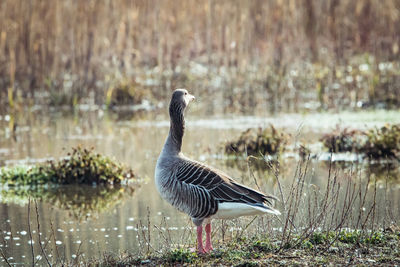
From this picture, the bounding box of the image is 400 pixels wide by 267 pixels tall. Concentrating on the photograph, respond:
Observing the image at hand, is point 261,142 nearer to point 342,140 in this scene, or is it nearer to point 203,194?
point 342,140

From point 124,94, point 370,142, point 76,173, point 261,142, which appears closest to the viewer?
point 76,173

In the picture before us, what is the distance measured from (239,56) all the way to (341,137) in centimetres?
1076

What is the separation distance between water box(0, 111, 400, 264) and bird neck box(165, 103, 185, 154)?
896 mm

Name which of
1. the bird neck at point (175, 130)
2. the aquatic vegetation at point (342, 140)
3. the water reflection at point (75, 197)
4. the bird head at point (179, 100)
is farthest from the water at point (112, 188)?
the bird head at point (179, 100)

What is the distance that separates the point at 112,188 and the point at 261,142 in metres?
3.91

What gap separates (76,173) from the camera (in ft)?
45.5

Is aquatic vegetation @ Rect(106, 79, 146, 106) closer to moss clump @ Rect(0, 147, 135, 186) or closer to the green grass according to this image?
moss clump @ Rect(0, 147, 135, 186)

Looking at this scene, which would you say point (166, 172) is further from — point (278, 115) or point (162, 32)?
point (162, 32)

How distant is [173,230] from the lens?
33.9 ft

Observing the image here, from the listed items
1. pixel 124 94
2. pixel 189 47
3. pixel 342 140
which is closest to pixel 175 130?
pixel 342 140

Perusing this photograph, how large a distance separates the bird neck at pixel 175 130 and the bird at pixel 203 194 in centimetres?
17

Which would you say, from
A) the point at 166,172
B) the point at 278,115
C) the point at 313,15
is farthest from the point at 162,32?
the point at 166,172

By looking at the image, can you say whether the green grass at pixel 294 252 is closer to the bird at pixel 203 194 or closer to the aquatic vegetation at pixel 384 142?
the bird at pixel 203 194

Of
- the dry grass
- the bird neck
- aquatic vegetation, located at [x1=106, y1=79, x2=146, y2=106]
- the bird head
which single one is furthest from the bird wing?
aquatic vegetation, located at [x1=106, y1=79, x2=146, y2=106]
